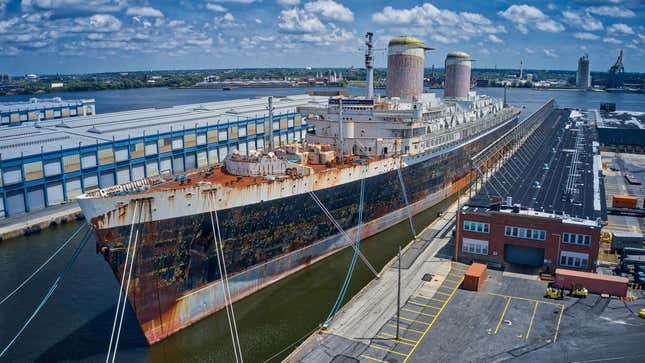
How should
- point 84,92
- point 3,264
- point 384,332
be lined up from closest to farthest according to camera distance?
point 384,332 < point 3,264 < point 84,92

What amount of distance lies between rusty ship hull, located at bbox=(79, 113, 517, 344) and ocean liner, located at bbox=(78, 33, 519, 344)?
0.05 metres

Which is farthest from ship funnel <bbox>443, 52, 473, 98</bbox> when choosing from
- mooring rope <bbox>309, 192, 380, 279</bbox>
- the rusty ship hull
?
mooring rope <bbox>309, 192, 380, 279</bbox>

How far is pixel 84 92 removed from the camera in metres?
186

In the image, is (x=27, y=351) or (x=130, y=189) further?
(x=130, y=189)

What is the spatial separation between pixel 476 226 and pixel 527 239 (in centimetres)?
250

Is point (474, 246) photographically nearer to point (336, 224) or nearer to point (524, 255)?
point (524, 255)

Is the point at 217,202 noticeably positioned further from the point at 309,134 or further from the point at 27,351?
the point at 309,134

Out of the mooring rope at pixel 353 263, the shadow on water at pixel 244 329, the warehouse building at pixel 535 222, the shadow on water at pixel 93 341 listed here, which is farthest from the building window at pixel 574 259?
the shadow on water at pixel 93 341

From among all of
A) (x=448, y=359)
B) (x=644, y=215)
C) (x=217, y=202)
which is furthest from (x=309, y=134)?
(x=644, y=215)

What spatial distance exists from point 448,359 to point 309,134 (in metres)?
20.4

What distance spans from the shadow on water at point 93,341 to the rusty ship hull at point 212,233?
108 cm

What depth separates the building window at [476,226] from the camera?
25219 millimetres

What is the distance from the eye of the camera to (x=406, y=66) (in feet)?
125

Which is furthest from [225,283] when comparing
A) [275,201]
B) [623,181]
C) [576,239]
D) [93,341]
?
[623,181]
